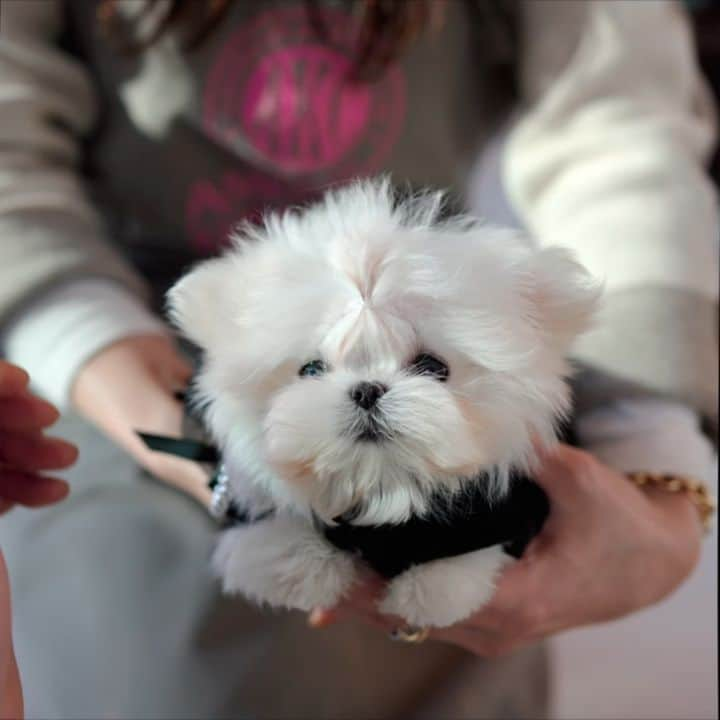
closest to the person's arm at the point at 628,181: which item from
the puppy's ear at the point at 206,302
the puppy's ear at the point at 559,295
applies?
the puppy's ear at the point at 559,295

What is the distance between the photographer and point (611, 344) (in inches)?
23.0

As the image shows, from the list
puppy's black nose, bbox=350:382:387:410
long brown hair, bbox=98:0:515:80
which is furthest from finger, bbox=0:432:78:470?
long brown hair, bbox=98:0:515:80

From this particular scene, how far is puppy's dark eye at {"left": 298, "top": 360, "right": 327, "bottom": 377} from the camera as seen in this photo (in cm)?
35

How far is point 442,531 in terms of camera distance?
39 centimetres

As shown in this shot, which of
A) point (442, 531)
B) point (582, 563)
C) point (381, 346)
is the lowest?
point (582, 563)

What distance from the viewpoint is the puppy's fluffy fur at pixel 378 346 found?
33 centimetres

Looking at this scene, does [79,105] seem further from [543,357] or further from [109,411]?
[543,357]

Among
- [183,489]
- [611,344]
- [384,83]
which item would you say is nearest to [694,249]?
[611,344]

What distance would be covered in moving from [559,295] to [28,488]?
13.3 inches

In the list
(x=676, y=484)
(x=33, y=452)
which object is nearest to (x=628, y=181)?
(x=676, y=484)

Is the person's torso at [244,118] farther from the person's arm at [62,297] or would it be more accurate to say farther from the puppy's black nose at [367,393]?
the puppy's black nose at [367,393]

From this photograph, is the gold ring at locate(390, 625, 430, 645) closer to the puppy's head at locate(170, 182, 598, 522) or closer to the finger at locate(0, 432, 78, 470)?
the puppy's head at locate(170, 182, 598, 522)

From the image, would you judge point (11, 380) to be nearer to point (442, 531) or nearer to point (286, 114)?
point (442, 531)

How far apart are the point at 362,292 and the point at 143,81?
438 millimetres
